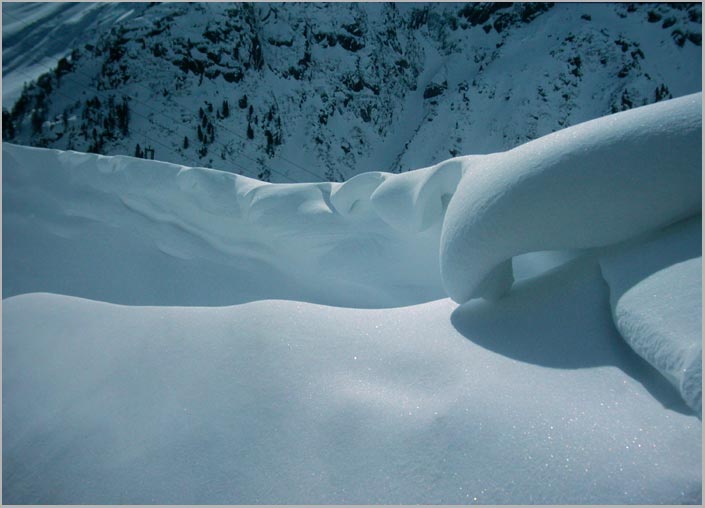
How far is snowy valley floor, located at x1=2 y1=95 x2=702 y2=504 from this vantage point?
912 mm

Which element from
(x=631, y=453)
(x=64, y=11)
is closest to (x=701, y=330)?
(x=631, y=453)

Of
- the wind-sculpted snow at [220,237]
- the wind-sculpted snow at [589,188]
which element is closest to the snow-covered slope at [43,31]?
the wind-sculpted snow at [220,237]

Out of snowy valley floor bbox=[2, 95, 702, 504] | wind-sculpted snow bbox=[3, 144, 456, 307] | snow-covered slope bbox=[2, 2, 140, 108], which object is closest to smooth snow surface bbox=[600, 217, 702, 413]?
snowy valley floor bbox=[2, 95, 702, 504]

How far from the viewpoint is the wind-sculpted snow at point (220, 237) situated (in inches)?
91.8

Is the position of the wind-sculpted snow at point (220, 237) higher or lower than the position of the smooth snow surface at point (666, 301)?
lower

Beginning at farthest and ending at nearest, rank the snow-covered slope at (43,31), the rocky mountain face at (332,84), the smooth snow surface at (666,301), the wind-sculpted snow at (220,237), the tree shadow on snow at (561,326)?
the snow-covered slope at (43,31), the rocky mountain face at (332,84), the wind-sculpted snow at (220,237), the tree shadow on snow at (561,326), the smooth snow surface at (666,301)

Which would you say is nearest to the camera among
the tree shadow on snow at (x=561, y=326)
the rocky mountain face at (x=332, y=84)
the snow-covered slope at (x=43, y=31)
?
the tree shadow on snow at (x=561, y=326)

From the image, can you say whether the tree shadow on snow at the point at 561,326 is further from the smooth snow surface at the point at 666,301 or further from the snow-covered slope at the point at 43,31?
the snow-covered slope at the point at 43,31

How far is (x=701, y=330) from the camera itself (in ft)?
2.95

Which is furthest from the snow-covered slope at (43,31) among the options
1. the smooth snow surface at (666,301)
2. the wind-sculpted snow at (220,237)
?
the smooth snow surface at (666,301)

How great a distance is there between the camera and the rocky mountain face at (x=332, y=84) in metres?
19.3

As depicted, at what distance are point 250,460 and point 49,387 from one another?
27.3 inches

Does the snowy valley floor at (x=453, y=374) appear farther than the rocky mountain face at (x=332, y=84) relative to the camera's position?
No

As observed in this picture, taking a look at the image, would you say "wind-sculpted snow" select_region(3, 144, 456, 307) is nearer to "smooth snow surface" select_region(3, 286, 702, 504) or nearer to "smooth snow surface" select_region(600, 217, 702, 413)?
"smooth snow surface" select_region(3, 286, 702, 504)
